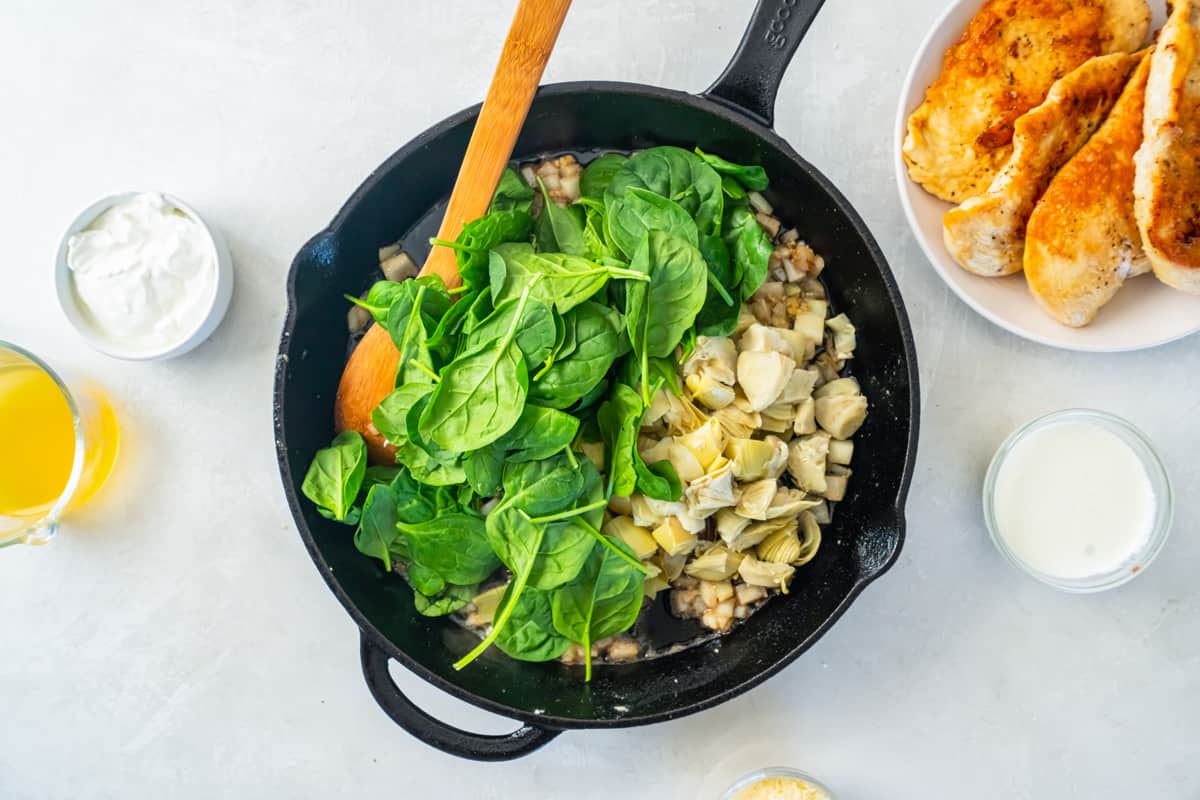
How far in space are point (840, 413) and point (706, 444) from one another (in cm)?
26

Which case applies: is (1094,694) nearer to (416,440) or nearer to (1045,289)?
(1045,289)

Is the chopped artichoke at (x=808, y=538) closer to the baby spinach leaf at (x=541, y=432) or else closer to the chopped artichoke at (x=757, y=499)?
the chopped artichoke at (x=757, y=499)

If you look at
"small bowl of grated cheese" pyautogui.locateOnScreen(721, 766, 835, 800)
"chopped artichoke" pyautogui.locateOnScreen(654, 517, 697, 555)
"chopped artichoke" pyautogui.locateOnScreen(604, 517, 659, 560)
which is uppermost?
"chopped artichoke" pyautogui.locateOnScreen(654, 517, 697, 555)

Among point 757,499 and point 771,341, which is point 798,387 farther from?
point 757,499

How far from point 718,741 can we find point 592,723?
36 cm

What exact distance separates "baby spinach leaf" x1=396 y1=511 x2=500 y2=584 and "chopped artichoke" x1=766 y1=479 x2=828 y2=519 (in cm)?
44

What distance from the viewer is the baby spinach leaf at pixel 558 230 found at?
4.53 feet

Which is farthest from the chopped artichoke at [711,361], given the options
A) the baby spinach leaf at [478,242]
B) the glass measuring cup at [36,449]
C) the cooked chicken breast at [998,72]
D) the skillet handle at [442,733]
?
the glass measuring cup at [36,449]

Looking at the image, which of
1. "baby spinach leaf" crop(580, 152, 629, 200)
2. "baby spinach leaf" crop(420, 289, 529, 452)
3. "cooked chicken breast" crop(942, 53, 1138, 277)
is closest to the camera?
"baby spinach leaf" crop(420, 289, 529, 452)

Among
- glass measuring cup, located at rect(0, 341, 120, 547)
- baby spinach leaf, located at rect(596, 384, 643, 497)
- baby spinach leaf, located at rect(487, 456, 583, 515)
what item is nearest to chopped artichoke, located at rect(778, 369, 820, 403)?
baby spinach leaf, located at rect(596, 384, 643, 497)

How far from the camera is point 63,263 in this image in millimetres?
1469

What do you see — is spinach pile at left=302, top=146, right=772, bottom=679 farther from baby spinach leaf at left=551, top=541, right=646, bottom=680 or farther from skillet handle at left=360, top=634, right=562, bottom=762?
skillet handle at left=360, top=634, right=562, bottom=762

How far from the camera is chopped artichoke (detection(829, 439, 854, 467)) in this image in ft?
4.89

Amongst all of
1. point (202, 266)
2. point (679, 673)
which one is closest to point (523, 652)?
point (679, 673)
